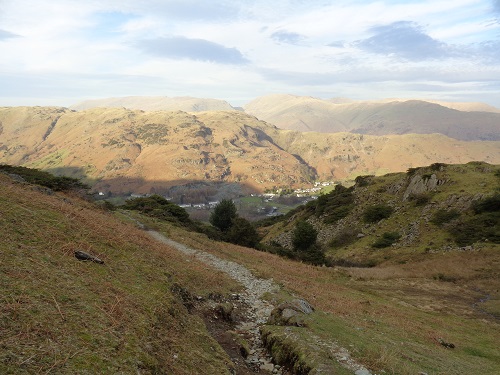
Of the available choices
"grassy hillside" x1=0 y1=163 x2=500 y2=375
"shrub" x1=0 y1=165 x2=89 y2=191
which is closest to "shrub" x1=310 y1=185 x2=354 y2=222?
"grassy hillside" x1=0 y1=163 x2=500 y2=375

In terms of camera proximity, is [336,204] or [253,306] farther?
[336,204]

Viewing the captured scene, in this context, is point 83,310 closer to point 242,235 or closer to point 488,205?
point 242,235

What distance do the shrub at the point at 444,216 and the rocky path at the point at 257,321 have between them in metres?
56.3

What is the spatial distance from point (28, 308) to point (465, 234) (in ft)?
242

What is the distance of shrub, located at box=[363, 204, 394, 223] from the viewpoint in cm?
8269

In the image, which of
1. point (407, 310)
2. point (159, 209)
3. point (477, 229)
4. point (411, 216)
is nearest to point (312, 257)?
point (407, 310)

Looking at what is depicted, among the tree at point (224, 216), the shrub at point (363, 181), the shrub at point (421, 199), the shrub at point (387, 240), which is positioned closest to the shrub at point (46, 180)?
the tree at point (224, 216)

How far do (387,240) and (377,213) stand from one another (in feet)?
40.3

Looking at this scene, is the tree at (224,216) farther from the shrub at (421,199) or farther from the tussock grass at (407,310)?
the shrub at (421,199)

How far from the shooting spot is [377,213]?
83500 millimetres

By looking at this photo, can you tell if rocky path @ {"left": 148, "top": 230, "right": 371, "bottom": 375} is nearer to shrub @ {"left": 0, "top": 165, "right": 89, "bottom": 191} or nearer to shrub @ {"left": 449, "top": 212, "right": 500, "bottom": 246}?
shrub @ {"left": 0, "top": 165, "right": 89, "bottom": 191}

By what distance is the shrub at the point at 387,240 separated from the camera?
236 ft

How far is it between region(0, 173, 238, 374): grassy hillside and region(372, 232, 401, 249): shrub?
210 feet

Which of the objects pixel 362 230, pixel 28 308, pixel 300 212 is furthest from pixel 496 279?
pixel 300 212
